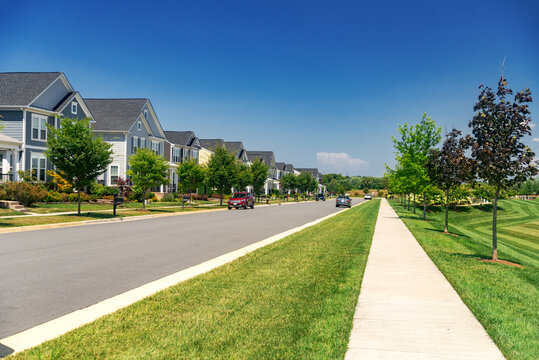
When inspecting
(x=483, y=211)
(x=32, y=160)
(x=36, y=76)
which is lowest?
(x=483, y=211)

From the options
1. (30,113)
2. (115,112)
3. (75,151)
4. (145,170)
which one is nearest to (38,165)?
(30,113)

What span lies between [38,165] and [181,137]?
2710cm

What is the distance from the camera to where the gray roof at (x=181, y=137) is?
5650 centimetres

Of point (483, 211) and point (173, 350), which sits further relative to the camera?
point (483, 211)

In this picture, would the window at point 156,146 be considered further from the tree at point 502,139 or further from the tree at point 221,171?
the tree at point 502,139

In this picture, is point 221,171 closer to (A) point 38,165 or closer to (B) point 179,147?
(A) point 38,165

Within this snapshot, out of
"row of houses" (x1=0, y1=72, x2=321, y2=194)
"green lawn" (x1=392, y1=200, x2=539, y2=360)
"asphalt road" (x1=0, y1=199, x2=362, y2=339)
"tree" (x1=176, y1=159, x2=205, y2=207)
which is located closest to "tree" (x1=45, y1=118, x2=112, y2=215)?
"row of houses" (x1=0, y1=72, x2=321, y2=194)

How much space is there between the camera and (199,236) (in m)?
15.8

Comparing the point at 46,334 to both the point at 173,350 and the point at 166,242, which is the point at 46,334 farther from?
the point at 166,242

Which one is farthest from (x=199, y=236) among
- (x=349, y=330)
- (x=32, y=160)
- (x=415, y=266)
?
(x=32, y=160)

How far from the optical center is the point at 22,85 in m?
32.9

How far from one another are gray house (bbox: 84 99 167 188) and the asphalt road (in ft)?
83.4

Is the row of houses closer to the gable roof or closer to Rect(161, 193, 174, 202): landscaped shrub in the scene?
Rect(161, 193, 174, 202): landscaped shrub

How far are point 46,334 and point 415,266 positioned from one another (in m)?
7.92
